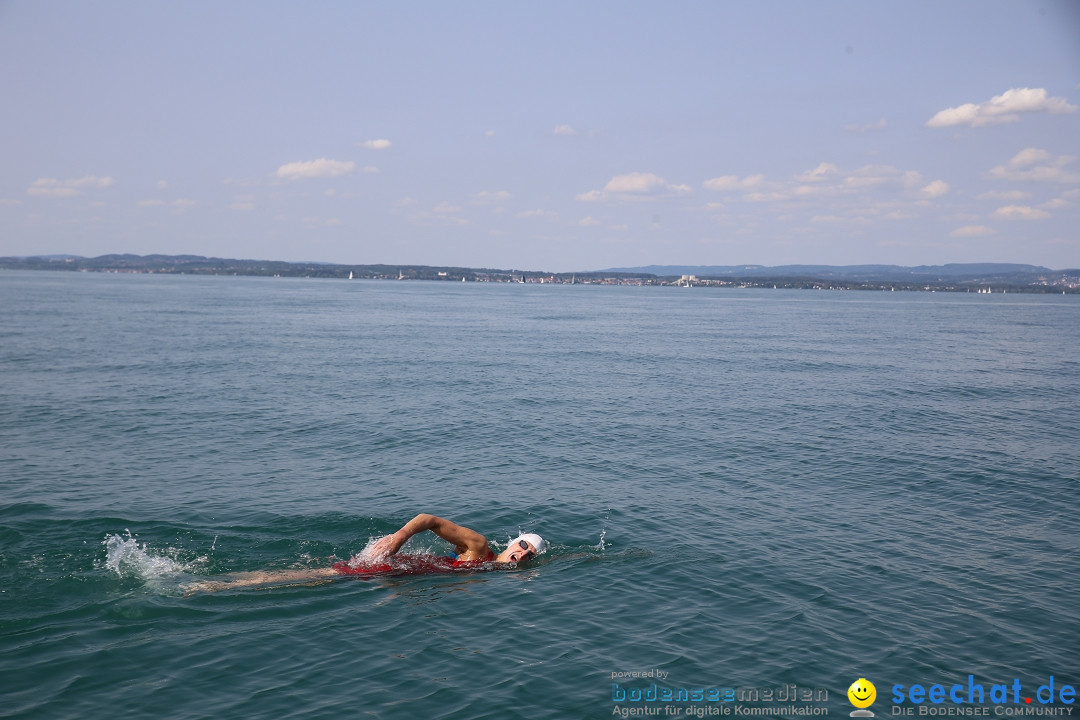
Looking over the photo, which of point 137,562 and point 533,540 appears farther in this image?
Answer: point 533,540

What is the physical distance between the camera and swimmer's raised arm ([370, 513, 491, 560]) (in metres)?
13.8

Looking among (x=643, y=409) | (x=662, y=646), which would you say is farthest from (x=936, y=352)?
→ (x=662, y=646)

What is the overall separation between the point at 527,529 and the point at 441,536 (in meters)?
4.39

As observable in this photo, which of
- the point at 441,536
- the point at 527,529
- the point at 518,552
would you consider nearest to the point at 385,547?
the point at 441,536

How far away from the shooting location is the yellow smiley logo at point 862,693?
1144cm

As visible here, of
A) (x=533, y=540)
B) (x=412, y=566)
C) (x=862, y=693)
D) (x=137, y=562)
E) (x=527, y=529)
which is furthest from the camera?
(x=527, y=529)

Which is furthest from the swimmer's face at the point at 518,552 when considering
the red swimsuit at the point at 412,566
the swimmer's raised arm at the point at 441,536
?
the swimmer's raised arm at the point at 441,536

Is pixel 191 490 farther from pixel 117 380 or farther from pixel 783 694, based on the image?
pixel 117 380

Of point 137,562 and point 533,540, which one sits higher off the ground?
point 533,540

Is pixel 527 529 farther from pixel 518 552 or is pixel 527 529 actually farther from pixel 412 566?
pixel 412 566

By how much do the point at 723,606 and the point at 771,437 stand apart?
16961 millimetres

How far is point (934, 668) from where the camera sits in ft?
40.7

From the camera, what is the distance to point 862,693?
38.2 ft

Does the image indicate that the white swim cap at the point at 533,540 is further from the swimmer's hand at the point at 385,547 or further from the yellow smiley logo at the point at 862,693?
the yellow smiley logo at the point at 862,693
